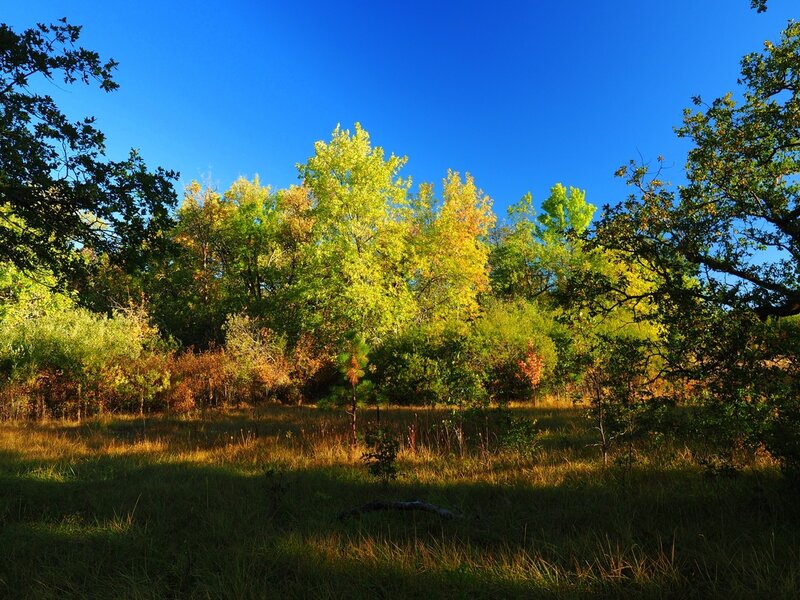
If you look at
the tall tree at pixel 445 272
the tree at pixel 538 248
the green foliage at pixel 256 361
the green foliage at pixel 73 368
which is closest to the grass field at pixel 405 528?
the green foliage at pixel 73 368

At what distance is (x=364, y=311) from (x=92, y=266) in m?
11.3

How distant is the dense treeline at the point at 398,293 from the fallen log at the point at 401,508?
297 centimetres

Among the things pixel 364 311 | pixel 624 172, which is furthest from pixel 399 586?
pixel 364 311

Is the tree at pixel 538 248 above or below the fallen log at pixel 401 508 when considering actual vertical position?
above

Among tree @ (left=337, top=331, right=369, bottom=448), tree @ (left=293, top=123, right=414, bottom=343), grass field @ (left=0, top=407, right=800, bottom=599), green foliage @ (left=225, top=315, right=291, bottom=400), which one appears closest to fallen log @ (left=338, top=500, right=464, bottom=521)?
grass field @ (left=0, top=407, right=800, bottom=599)

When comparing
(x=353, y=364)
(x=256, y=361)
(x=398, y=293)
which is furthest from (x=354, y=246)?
(x=353, y=364)

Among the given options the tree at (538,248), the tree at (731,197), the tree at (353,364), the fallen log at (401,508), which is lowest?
the fallen log at (401,508)

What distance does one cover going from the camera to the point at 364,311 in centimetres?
1755

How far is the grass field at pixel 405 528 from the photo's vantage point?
3.09 m

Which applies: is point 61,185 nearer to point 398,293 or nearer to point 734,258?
point 734,258

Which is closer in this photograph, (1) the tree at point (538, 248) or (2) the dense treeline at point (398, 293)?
(2) the dense treeline at point (398, 293)

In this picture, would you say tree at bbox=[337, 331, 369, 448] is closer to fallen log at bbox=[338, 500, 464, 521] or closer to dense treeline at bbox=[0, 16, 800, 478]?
dense treeline at bbox=[0, 16, 800, 478]

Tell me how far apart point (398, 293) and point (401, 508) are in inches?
575

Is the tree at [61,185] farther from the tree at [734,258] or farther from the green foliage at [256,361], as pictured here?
the green foliage at [256,361]
